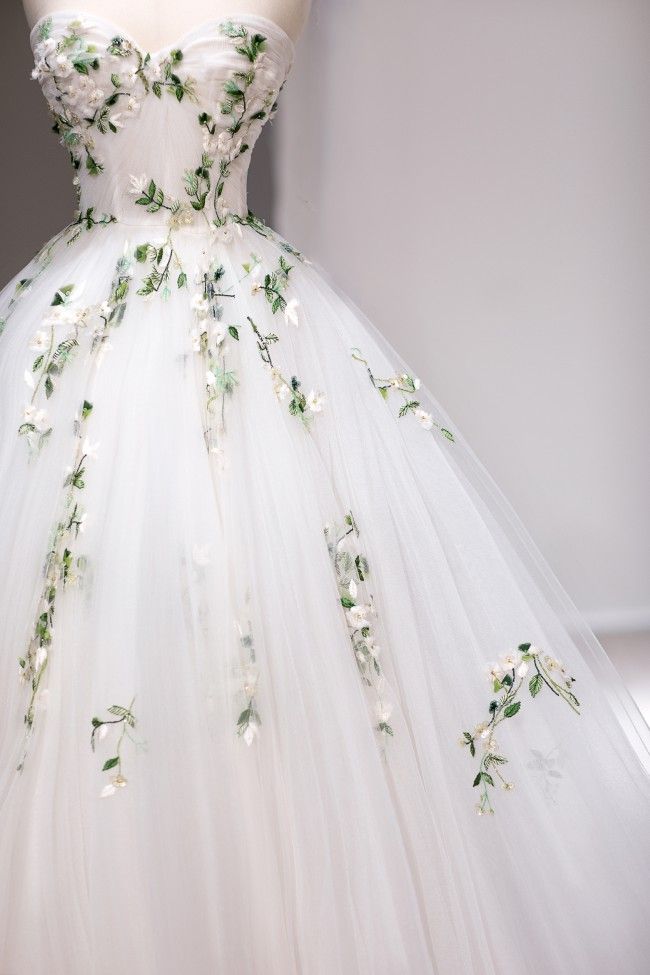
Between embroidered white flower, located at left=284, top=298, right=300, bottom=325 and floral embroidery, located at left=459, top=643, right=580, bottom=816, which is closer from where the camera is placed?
floral embroidery, located at left=459, top=643, right=580, bottom=816

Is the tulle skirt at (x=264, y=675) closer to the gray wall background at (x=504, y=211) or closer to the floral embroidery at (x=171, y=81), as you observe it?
the floral embroidery at (x=171, y=81)

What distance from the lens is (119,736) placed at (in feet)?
3.09

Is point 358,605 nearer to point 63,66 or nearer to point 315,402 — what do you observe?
point 315,402

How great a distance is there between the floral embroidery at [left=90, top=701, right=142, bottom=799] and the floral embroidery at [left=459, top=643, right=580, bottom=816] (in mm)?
364

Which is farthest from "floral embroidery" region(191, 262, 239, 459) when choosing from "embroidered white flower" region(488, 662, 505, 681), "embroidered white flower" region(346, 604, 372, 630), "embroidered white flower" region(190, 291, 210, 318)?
"embroidered white flower" region(488, 662, 505, 681)

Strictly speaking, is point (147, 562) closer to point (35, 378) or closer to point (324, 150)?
point (35, 378)

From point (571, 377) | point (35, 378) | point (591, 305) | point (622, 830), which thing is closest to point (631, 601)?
point (571, 377)

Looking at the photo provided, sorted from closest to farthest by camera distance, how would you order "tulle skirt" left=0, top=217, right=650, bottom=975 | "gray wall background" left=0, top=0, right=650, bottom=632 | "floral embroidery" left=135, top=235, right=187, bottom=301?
"tulle skirt" left=0, top=217, right=650, bottom=975 < "floral embroidery" left=135, top=235, right=187, bottom=301 < "gray wall background" left=0, top=0, right=650, bottom=632

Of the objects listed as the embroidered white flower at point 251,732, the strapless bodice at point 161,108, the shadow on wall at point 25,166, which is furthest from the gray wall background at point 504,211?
the embroidered white flower at point 251,732

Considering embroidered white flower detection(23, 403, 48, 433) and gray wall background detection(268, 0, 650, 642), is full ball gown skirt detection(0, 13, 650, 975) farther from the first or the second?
gray wall background detection(268, 0, 650, 642)

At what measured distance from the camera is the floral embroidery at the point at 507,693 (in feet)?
3.48

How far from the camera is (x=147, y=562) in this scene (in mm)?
999

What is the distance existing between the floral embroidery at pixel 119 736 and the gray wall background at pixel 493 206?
1118 mm

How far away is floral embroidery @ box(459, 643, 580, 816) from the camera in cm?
106
